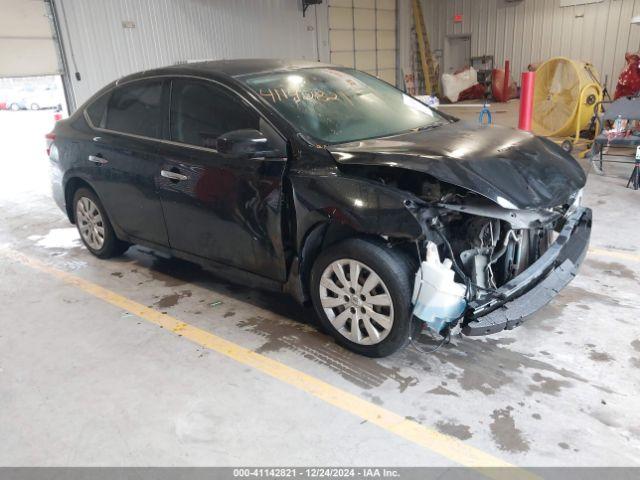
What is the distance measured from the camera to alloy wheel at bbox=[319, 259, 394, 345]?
8.33ft

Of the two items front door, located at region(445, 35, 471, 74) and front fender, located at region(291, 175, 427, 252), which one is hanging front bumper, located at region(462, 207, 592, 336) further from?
front door, located at region(445, 35, 471, 74)

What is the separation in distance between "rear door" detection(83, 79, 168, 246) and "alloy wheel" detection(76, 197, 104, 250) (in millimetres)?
249

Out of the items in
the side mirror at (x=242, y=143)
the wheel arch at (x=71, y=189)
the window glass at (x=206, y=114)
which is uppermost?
the window glass at (x=206, y=114)

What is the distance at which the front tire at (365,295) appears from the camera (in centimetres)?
246

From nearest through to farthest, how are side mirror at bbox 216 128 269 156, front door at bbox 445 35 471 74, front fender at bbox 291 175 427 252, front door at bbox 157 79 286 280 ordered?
front fender at bbox 291 175 427 252 → side mirror at bbox 216 128 269 156 → front door at bbox 157 79 286 280 → front door at bbox 445 35 471 74

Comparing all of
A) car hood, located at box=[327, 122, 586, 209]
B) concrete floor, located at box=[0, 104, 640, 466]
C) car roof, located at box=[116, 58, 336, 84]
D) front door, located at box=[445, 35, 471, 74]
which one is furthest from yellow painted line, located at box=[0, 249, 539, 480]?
front door, located at box=[445, 35, 471, 74]

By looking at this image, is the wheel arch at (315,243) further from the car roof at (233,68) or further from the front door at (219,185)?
the car roof at (233,68)

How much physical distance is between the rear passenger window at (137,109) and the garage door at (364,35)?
474 inches

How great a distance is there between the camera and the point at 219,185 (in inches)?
119

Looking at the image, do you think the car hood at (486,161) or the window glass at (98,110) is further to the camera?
the window glass at (98,110)

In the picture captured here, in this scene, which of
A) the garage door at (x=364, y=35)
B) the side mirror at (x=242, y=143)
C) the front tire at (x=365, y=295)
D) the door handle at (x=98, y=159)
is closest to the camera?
the front tire at (x=365, y=295)

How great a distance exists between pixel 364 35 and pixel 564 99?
30.9 feet

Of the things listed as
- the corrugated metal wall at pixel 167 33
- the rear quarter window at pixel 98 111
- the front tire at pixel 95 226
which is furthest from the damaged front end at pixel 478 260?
the corrugated metal wall at pixel 167 33

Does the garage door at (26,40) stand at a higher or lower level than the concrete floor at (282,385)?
higher
